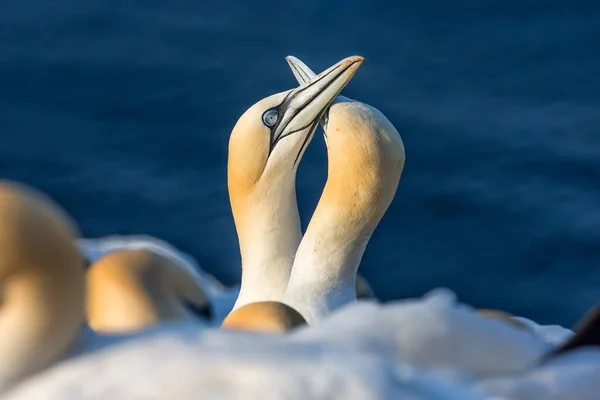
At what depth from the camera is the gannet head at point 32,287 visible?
4266 mm

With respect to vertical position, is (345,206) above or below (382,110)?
below

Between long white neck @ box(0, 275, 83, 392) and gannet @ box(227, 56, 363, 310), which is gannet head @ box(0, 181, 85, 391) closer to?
long white neck @ box(0, 275, 83, 392)

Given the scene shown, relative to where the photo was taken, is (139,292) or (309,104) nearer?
(139,292)

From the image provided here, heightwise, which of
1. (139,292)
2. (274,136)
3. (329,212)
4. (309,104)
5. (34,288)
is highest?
(309,104)

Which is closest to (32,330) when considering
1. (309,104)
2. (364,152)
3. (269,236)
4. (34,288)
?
(34,288)

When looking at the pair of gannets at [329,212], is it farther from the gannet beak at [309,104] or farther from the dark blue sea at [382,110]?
the dark blue sea at [382,110]

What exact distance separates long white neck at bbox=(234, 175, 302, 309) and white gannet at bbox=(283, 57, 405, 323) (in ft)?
1.24

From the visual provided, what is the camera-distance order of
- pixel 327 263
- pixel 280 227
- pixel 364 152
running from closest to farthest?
pixel 364 152, pixel 327 263, pixel 280 227

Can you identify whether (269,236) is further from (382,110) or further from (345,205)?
(382,110)

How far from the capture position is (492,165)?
10.5 m

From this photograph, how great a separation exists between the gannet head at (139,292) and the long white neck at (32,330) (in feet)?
5.81

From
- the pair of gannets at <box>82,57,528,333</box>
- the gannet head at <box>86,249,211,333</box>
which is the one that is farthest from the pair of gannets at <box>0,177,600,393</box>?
the gannet head at <box>86,249,211,333</box>

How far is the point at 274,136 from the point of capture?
7746mm

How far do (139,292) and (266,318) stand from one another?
510mm
